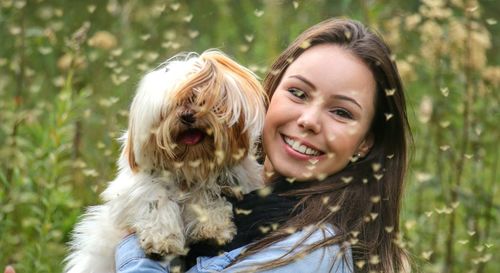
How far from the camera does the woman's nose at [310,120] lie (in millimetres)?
3994

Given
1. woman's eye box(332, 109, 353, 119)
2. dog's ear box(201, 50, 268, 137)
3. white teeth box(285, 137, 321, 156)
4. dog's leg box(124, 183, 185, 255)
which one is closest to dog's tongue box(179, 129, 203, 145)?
dog's ear box(201, 50, 268, 137)

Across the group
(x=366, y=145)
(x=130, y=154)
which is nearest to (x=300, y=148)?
(x=366, y=145)

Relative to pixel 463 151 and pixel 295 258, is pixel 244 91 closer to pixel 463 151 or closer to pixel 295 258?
pixel 295 258

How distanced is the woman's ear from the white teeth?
0.82ft

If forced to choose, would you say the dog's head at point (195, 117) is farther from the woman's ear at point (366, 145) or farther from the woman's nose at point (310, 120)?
the woman's ear at point (366, 145)

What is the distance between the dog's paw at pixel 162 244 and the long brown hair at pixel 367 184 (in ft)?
0.75

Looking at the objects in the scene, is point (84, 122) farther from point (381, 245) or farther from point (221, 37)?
point (381, 245)

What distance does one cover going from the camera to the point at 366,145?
430 cm

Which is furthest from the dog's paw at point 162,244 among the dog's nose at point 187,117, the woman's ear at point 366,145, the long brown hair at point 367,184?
the woman's ear at point 366,145

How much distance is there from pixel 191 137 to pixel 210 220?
0.29 metres

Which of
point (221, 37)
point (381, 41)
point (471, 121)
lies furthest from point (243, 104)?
point (221, 37)

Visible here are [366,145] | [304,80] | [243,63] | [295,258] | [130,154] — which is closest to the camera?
[295,258]

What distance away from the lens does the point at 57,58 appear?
6.77 m

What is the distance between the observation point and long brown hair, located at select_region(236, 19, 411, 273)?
3.96 m
